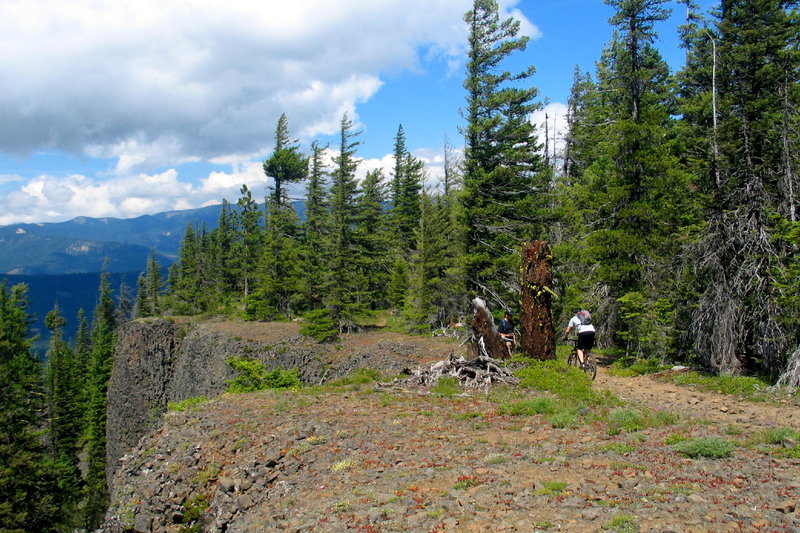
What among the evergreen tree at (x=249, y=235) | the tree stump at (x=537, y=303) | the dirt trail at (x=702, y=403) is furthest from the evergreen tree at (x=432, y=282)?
the evergreen tree at (x=249, y=235)

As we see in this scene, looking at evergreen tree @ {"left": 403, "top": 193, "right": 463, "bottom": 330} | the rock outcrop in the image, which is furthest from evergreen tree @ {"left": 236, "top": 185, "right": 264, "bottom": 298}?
evergreen tree @ {"left": 403, "top": 193, "right": 463, "bottom": 330}

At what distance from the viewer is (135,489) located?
29.7ft

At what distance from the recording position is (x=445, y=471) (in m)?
6.99

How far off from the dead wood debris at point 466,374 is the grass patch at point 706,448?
5965 mm

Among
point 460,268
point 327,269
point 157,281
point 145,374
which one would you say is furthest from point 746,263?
point 157,281

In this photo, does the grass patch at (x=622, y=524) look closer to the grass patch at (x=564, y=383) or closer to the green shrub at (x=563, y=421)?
the green shrub at (x=563, y=421)

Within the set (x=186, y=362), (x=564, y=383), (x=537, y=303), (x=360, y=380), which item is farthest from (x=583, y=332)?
(x=186, y=362)

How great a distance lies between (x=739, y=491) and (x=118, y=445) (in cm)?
4727

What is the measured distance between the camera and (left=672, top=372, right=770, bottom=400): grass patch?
11.0m

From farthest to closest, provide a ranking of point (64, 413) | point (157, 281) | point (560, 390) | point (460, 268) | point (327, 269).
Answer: point (157, 281)
point (64, 413)
point (327, 269)
point (460, 268)
point (560, 390)

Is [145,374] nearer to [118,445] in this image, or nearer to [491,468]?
[118,445]

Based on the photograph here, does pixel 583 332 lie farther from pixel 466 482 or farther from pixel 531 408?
pixel 466 482

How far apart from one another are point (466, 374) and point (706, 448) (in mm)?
7081

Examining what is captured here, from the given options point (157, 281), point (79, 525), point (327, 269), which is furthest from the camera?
point (157, 281)
